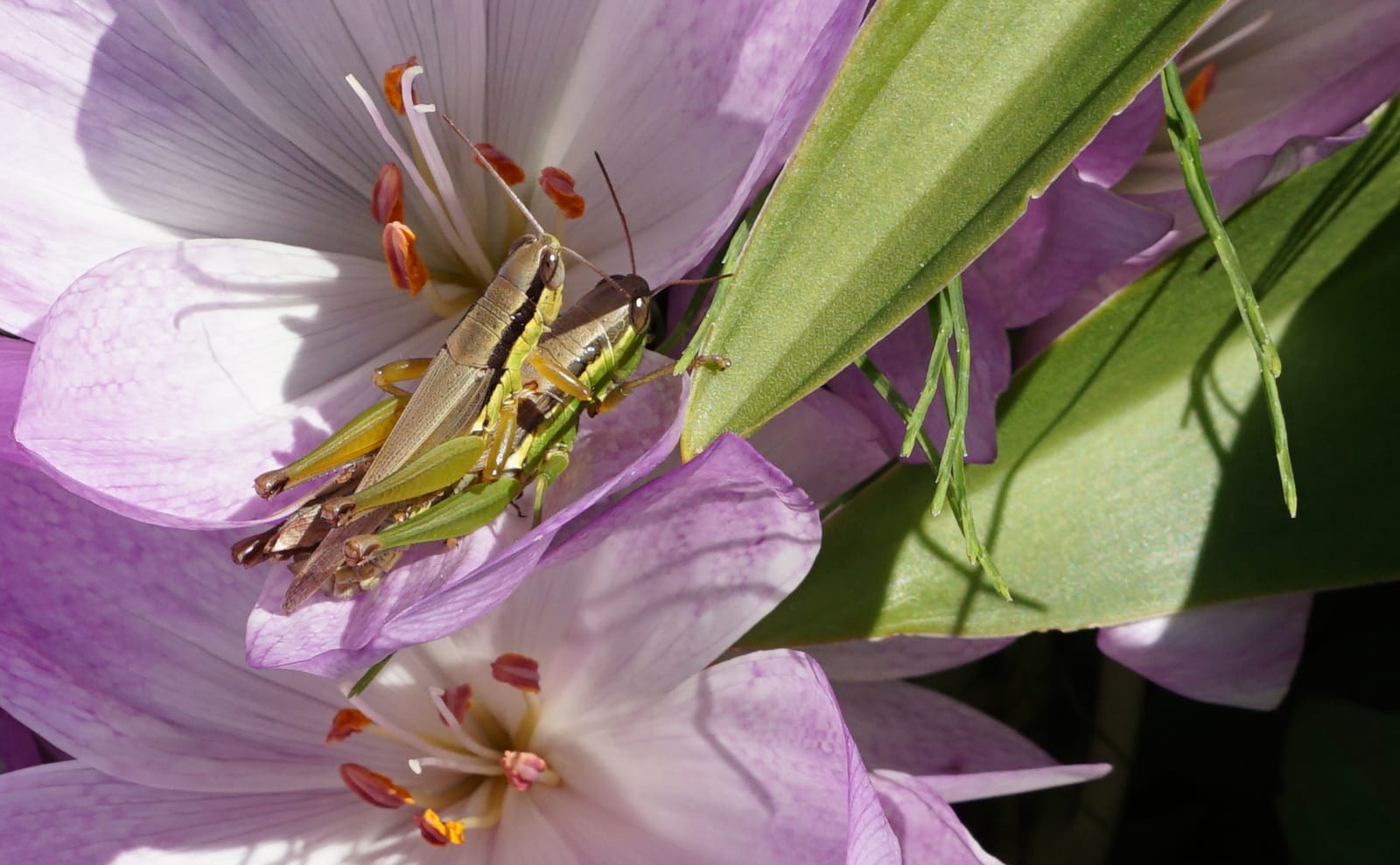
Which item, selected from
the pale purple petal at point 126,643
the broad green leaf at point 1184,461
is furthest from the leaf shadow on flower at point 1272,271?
the pale purple petal at point 126,643

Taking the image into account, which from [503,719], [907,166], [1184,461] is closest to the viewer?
[907,166]

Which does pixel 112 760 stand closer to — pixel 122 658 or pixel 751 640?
pixel 122 658

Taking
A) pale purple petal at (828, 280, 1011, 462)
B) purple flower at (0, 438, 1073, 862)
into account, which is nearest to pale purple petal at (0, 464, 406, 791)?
purple flower at (0, 438, 1073, 862)

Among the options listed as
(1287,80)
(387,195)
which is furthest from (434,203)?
(1287,80)

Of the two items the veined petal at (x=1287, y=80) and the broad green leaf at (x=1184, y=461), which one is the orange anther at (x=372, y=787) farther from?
the veined petal at (x=1287, y=80)

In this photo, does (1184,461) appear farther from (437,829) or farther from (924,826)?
(437,829)

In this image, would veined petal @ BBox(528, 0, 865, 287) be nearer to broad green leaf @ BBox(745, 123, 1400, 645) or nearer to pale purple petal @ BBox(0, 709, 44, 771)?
broad green leaf @ BBox(745, 123, 1400, 645)
